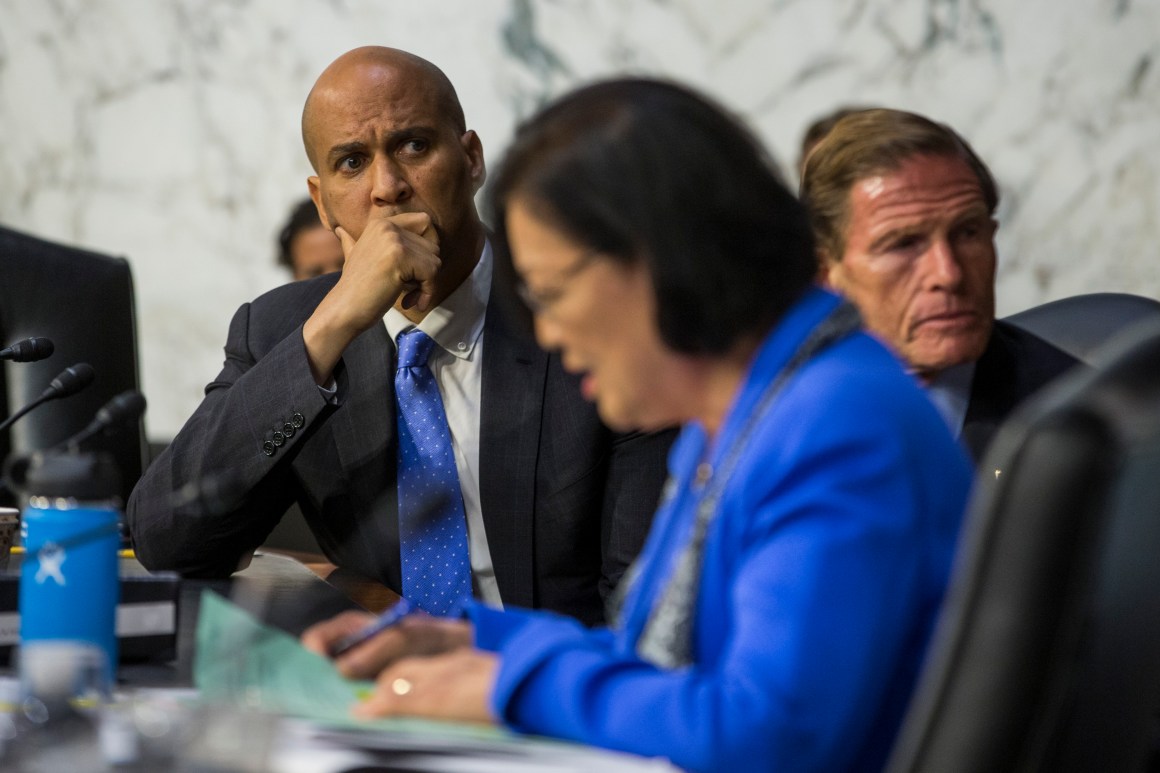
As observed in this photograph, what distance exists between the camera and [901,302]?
210 centimetres

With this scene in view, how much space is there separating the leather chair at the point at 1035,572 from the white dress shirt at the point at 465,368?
4.19 ft

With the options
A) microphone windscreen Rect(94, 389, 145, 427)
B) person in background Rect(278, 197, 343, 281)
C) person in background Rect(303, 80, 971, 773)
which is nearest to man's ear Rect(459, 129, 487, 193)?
microphone windscreen Rect(94, 389, 145, 427)

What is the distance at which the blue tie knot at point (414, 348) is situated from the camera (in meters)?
2.12

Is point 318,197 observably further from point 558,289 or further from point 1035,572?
point 1035,572

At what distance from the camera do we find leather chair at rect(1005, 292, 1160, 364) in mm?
2256

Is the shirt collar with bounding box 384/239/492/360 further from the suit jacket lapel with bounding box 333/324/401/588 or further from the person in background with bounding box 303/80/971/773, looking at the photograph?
the person in background with bounding box 303/80/971/773

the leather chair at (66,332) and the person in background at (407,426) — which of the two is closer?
the person in background at (407,426)

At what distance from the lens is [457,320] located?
85.0 inches

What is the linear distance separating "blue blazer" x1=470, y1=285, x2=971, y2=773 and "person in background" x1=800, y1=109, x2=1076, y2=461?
108 cm

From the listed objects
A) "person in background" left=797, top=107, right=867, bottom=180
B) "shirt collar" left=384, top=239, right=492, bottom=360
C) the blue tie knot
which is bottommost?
the blue tie knot

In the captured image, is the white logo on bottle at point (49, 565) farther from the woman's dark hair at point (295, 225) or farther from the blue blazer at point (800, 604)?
the woman's dark hair at point (295, 225)

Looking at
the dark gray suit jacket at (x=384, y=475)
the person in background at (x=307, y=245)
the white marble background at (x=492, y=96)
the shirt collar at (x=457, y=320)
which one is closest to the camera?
the dark gray suit jacket at (x=384, y=475)

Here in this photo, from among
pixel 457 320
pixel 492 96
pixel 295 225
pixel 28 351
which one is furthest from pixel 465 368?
pixel 295 225

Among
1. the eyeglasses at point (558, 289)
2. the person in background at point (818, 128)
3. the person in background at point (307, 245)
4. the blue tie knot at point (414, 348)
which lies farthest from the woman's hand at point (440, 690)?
the person in background at point (307, 245)
